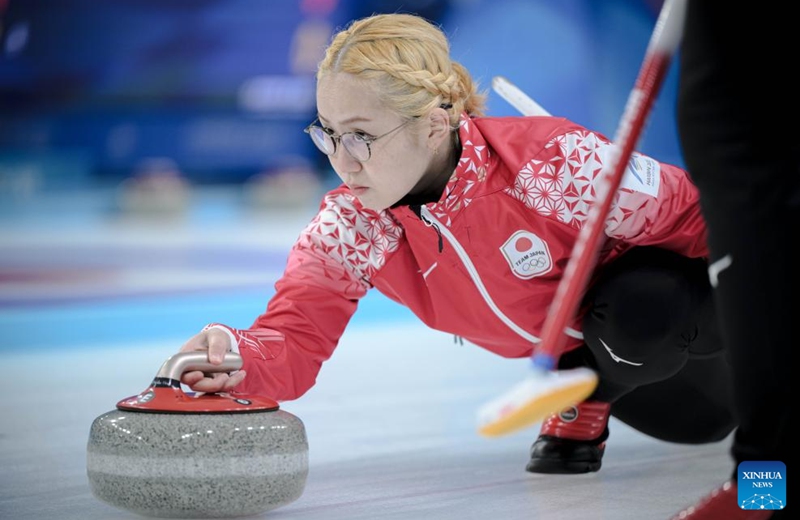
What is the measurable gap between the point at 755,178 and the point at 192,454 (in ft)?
2.78

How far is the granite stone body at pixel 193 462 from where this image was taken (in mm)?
1530

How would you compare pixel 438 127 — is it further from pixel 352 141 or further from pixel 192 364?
pixel 192 364

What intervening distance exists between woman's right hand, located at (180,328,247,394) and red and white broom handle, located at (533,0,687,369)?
0.71 metres

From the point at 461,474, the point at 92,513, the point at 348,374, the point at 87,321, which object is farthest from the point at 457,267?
the point at 87,321

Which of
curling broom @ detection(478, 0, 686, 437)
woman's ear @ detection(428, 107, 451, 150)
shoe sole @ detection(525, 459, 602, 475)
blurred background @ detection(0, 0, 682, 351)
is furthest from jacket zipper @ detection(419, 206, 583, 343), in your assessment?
blurred background @ detection(0, 0, 682, 351)

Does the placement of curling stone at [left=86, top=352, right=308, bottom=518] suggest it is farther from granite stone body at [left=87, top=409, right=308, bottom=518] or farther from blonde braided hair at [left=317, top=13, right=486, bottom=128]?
blonde braided hair at [left=317, top=13, right=486, bottom=128]

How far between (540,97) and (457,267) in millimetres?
5039

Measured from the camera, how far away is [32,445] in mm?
2303

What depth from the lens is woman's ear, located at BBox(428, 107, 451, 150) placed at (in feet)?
6.10

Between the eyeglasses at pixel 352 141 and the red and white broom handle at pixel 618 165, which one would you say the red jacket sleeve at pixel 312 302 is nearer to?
the eyeglasses at pixel 352 141

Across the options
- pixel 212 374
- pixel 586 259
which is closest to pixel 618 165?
pixel 586 259

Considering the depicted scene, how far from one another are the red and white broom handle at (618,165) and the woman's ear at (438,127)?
0.72m

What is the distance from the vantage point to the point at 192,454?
1.52 m

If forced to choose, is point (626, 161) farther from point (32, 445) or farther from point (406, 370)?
point (406, 370)
